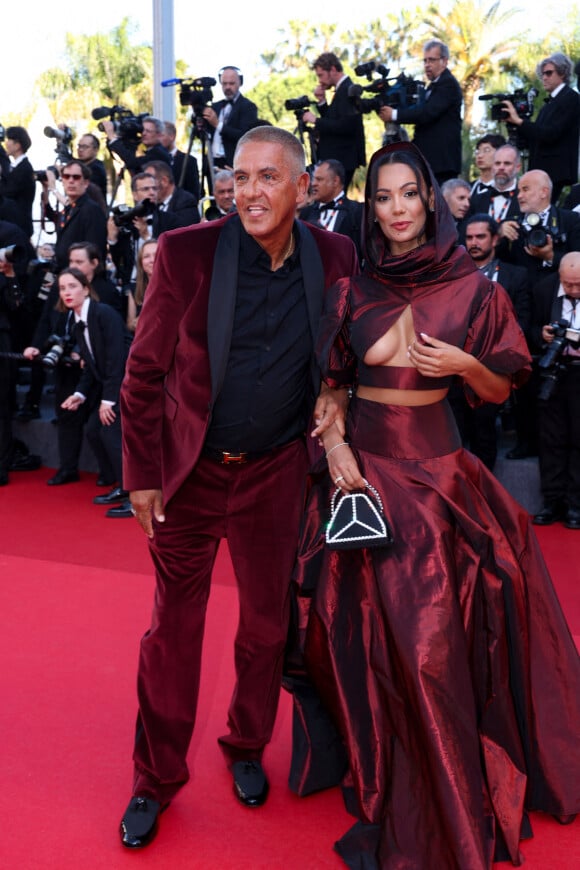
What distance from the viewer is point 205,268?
7.53 feet

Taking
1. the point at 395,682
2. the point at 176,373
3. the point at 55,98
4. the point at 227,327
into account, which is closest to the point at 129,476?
the point at 176,373

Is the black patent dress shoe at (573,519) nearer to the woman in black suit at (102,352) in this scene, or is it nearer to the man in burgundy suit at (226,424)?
the woman in black suit at (102,352)

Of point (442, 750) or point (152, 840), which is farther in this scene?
point (152, 840)

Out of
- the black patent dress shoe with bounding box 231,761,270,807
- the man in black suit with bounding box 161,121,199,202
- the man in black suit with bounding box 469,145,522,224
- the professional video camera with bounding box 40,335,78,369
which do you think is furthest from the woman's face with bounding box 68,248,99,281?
the black patent dress shoe with bounding box 231,761,270,807

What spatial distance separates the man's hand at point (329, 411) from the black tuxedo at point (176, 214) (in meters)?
3.86

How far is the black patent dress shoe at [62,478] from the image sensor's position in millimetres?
6031

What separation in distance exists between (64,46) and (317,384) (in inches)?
1031

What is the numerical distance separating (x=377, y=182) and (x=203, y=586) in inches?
40.8

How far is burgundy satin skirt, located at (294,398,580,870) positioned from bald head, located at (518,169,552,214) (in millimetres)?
3289

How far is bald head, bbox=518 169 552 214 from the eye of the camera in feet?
17.5

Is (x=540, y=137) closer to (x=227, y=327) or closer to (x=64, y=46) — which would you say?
(x=227, y=327)

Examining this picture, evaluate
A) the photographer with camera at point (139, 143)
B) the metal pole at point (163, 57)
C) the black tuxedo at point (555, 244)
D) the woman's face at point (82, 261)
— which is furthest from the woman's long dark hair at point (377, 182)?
the metal pole at point (163, 57)

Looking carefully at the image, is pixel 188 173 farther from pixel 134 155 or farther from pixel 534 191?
pixel 534 191

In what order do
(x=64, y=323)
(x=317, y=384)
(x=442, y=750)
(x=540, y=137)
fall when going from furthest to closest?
(x=540, y=137), (x=64, y=323), (x=317, y=384), (x=442, y=750)
